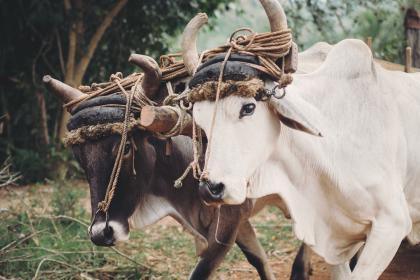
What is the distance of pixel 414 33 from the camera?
5.66 metres

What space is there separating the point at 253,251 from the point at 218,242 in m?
0.61

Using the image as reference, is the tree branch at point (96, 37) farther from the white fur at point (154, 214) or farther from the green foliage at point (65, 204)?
the white fur at point (154, 214)

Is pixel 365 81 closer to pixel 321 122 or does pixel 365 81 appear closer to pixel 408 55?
pixel 321 122

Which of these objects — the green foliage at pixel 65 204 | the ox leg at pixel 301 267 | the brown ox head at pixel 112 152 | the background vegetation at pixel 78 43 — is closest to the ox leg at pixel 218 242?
the brown ox head at pixel 112 152

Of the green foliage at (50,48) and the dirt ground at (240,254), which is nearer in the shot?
the dirt ground at (240,254)

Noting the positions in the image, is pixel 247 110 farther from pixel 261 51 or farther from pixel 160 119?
pixel 160 119

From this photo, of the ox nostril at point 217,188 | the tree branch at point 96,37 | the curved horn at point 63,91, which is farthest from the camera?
the tree branch at point 96,37

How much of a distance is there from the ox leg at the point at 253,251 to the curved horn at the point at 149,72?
3.47 ft

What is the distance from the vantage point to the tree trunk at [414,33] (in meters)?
5.58

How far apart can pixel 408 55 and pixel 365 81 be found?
4.45 feet

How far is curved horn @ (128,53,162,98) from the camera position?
3375mm

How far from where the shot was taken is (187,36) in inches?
119

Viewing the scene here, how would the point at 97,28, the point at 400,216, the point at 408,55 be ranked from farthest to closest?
the point at 97,28
the point at 408,55
the point at 400,216

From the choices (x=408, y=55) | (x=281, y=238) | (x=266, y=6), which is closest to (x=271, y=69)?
(x=266, y=6)
